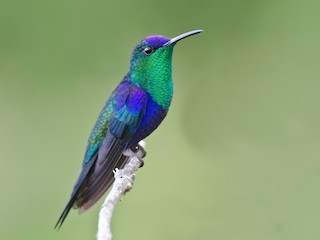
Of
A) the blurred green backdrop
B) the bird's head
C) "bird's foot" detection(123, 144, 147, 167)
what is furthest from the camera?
the blurred green backdrop

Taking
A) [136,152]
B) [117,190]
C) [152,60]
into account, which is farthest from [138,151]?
[117,190]

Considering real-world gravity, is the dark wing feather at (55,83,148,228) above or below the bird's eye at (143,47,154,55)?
below

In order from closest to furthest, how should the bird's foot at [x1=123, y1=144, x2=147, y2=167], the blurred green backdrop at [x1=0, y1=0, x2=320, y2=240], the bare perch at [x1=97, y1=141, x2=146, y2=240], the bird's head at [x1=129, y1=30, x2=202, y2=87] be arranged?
the bare perch at [x1=97, y1=141, x2=146, y2=240] → the bird's head at [x1=129, y1=30, x2=202, y2=87] → the bird's foot at [x1=123, y1=144, x2=147, y2=167] → the blurred green backdrop at [x1=0, y1=0, x2=320, y2=240]

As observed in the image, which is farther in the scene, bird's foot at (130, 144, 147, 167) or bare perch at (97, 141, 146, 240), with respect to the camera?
bird's foot at (130, 144, 147, 167)

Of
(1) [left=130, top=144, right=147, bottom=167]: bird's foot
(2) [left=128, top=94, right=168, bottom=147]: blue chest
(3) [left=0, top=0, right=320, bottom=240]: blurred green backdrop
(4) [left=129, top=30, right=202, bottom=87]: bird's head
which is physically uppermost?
(4) [left=129, top=30, right=202, bottom=87]: bird's head

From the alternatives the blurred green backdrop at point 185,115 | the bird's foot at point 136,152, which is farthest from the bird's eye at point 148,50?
the blurred green backdrop at point 185,115

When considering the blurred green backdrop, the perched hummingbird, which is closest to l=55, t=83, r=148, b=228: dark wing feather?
the perched hummingbird

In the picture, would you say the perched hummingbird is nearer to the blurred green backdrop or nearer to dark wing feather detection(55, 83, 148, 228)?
dark wing feather detection(55, 83, 148, 228)
